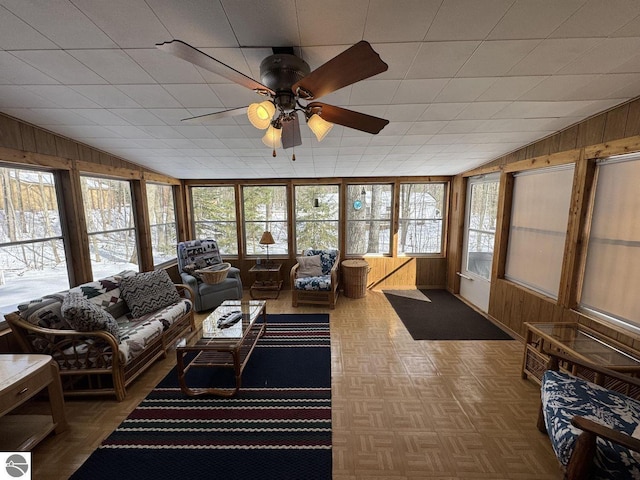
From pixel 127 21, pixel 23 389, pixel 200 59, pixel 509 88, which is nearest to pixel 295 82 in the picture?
pixel 200 59

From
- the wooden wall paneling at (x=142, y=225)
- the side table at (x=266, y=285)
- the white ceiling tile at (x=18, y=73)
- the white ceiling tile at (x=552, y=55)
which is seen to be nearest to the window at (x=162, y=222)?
the wooden wall paneling at (x=142, y=225)

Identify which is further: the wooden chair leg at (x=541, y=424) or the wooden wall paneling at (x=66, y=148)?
the wooden wall paneling at (x=66, y=148)

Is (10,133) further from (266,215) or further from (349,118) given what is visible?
(266,215)

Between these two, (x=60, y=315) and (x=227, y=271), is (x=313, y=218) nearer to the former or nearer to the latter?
(x=227, y=271)

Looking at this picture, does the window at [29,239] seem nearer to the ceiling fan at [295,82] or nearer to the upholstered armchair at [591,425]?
the ceiling fan at [295,82]

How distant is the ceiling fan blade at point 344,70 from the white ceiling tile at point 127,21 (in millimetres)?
737

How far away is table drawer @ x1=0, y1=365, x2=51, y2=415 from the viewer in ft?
4.58

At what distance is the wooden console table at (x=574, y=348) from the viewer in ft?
5.84

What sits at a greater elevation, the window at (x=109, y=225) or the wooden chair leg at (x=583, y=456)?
the window at (x=109, y=225)

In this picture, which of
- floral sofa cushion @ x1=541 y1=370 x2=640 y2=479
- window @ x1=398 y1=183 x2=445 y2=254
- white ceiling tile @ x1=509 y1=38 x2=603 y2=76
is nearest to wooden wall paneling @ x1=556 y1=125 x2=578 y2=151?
white ceiling tile @ x1=509 y1=38 x2=603 y2=76

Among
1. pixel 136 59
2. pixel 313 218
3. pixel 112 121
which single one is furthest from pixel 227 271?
pixel 136 59

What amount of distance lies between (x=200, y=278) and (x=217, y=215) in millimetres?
1685

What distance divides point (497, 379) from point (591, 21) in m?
2.59

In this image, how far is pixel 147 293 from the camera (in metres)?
2.81
